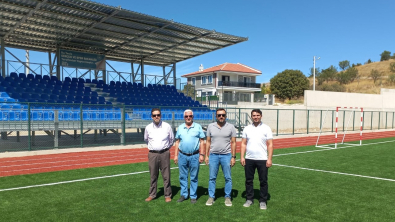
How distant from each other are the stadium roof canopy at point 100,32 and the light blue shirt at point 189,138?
11.9m

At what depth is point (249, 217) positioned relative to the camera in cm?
533

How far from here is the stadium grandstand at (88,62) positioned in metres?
15.0

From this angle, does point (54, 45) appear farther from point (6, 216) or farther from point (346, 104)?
point (346, 104)

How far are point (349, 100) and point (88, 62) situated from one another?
26576 millimetres

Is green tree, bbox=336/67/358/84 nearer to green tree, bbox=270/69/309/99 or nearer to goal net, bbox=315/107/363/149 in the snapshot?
green tree, bbox=270/69/309/99

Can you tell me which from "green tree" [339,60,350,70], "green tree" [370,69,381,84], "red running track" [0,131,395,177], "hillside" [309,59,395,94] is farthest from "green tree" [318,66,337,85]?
"red running track" [0,131,395,177]

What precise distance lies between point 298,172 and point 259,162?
4.32 m

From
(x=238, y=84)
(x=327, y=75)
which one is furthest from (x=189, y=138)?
(x=327, y=75)

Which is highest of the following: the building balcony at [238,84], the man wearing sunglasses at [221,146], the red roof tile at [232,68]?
the red roof tile at [232,68]

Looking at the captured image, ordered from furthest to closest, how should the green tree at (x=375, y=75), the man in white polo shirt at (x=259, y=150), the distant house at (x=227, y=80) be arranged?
the green tree at (x=375, y=75), the distant house at (x=227, y=80), the man in white polo shirt at (x=259, y=150)

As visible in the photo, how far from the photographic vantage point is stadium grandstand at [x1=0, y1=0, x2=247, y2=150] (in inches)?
590

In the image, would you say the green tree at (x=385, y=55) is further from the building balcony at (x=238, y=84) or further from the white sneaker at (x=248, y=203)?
the white sneaker at (x=248, y=203)

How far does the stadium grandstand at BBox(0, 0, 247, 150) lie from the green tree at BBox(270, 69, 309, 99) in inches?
1541

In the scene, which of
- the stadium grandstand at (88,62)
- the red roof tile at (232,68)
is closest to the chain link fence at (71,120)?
the stadium grandstand at (88,62)
